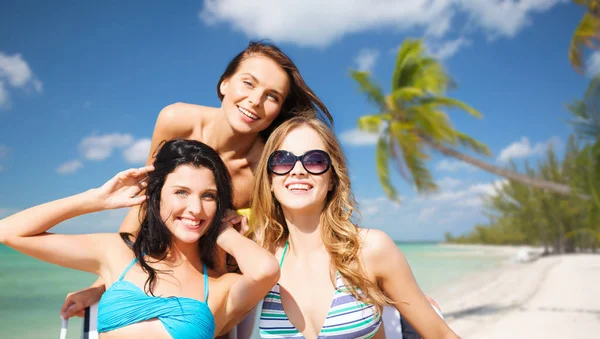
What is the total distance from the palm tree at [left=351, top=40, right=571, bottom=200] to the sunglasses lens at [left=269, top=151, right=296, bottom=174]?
49.4ft

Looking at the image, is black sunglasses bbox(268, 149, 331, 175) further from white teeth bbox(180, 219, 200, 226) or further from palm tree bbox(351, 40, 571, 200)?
palm tree bbox(351, 40, 571, 200)

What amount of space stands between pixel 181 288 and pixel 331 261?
2.97 feet

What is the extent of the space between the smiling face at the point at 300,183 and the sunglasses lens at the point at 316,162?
3 cm

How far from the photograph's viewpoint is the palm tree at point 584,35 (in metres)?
12.3

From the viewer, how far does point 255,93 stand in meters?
3.41

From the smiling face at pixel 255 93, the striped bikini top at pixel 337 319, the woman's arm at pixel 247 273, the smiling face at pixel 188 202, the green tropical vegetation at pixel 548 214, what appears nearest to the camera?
the woman's arm at pixel 247 273

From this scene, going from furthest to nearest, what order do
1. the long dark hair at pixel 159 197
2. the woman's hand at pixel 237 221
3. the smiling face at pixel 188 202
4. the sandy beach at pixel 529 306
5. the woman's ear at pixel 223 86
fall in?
1. the sandy beach at pixel 529 306
2. the woman's ear at pixel 223 86
3. the woman's hand at pixel 237 221
4. the long dark hair at pixel 159 197
5. the smiling face at pixel 188 202

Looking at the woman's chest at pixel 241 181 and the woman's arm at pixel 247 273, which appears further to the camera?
the woman's chest at pixel 241 181

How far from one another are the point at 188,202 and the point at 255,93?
3.70 feet

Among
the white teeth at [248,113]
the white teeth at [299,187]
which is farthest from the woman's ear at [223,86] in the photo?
the white teeth at [299,187]

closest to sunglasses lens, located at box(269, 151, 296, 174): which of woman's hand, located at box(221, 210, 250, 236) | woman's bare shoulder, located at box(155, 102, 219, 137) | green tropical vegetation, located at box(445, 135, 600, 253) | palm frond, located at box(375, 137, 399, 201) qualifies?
woman's hand, located at box(221, 210, 250, 236)

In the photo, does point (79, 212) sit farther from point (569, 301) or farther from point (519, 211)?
point (519, 211)

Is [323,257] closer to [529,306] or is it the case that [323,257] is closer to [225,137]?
[225,137]

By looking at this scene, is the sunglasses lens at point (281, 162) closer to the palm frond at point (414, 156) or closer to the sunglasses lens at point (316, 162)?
the sunglasses lens at point (316, 162)
